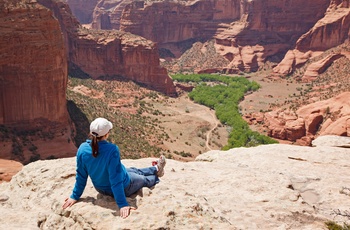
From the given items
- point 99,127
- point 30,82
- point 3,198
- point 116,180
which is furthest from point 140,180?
point 30,82

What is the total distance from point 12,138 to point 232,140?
1154 inches

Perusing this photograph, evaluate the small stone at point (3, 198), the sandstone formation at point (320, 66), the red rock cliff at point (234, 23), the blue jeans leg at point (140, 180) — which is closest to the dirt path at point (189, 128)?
the sandstone formation at point (320, 66)

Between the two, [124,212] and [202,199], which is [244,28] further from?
[124,212]

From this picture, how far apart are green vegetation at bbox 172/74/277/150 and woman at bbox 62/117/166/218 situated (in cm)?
3926

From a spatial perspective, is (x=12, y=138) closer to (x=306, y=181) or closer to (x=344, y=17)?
(x=306, y=181)

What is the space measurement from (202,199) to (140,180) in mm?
1523

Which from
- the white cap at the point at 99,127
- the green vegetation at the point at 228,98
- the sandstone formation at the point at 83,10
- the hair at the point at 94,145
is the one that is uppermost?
the sandstone formation at the point at 83,10

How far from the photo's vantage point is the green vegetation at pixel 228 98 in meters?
49.8

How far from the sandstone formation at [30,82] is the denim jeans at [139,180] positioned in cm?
2466

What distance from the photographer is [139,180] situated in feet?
26.2

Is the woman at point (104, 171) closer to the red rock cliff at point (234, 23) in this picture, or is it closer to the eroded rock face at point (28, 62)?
the eroded rock face at point (28, 62)

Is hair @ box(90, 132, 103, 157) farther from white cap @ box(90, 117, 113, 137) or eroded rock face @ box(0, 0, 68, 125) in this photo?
eroded rock face @ box(0, 0, 68, 125)

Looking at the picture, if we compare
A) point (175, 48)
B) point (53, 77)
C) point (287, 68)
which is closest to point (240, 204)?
point (53, 77)

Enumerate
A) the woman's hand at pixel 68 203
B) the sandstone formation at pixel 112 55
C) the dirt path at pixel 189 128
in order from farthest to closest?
the sandstone formation at pixel 112 55 → the dirt path at pixel 189 128 → the woman's hand at pixel 68 203
